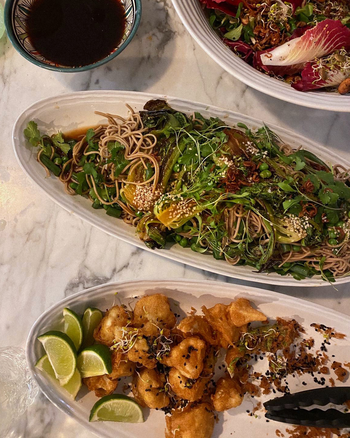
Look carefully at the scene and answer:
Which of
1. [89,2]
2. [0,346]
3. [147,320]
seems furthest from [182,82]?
[0,346]

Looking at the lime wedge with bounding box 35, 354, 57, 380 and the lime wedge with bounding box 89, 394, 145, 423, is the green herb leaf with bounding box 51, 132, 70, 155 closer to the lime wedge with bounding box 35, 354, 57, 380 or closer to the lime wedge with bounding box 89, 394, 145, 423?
the lime wedge with bounding box 35, 354, 57, 380

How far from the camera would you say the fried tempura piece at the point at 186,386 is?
246 centimetres

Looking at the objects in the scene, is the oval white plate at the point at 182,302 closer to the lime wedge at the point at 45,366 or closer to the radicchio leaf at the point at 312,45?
the lime wedge at the point at 45,366

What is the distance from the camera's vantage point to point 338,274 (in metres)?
2.52

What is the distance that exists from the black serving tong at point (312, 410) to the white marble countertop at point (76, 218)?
2.08ft

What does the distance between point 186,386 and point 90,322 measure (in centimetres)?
81

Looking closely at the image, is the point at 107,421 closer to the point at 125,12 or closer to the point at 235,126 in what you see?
the point at 235,126

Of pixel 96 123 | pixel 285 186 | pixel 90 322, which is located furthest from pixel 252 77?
pixel 90 322

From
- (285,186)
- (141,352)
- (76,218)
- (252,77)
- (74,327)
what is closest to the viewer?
(285,186)

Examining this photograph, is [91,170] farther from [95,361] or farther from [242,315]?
[242,315]

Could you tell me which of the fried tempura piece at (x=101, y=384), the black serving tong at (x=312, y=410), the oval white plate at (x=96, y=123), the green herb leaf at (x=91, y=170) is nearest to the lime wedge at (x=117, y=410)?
the fried tempura piece at (x=101, y=384)

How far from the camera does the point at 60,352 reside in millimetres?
2508

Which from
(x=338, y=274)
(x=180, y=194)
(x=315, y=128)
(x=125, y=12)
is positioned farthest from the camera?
(x=315, y=128)

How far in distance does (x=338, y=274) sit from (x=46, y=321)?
2.11 metres
